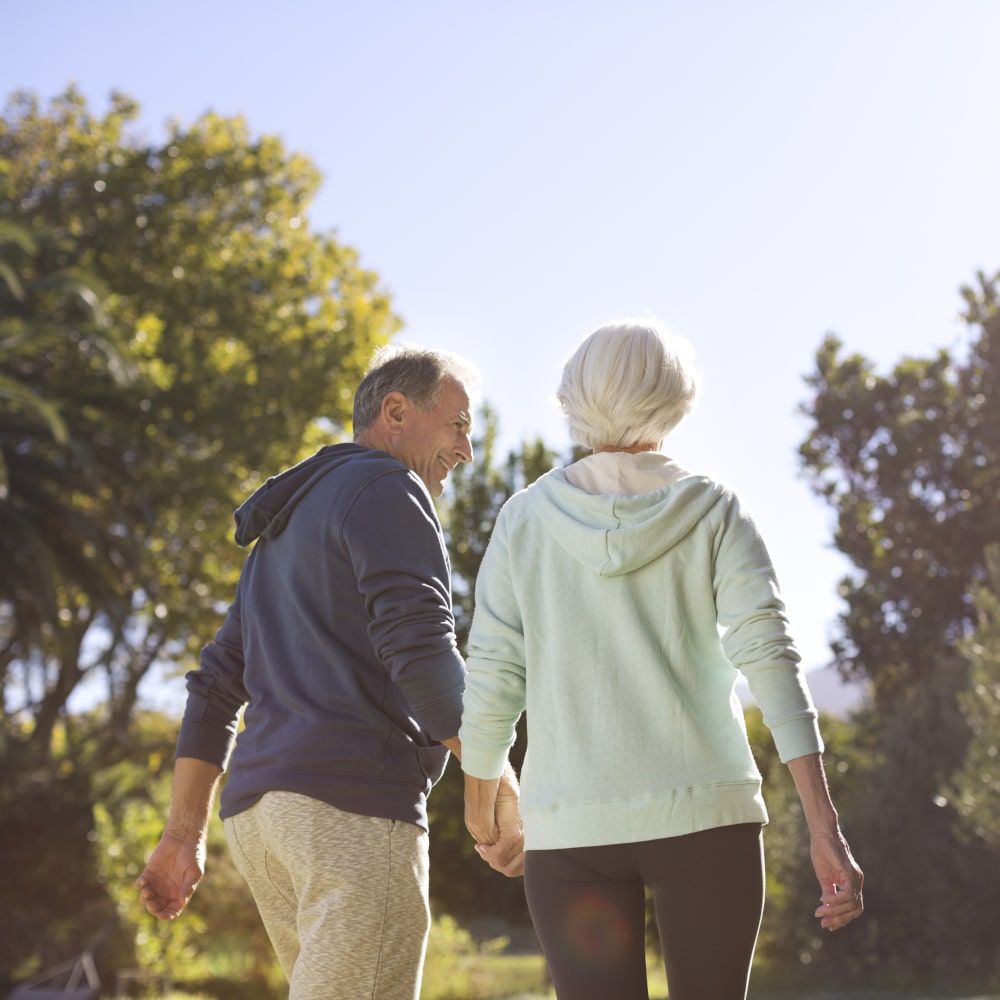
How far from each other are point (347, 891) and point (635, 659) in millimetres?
777

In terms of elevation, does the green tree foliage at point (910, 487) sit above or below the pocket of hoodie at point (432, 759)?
above

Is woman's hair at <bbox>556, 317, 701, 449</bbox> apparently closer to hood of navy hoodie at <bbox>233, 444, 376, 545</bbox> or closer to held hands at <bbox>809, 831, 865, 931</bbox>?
hood of navy hoodie at <bbox>233, 444, 376, 545</bbox>

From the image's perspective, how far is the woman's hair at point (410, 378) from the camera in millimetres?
3092

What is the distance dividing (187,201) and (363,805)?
71.5ft

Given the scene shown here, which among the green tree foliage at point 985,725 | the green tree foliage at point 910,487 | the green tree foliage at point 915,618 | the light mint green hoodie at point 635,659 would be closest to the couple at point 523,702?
the light mint green hoodie at point 635,659

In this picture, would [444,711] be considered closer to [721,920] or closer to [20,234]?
[721,920]

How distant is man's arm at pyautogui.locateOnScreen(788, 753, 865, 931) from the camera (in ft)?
6.89

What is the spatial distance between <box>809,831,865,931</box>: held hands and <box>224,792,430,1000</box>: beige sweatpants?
0.88 meters

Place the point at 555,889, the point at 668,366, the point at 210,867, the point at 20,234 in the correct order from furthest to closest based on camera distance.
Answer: the point at 210,867, the point at 20,234, the point at 668,366, the point at 555,889

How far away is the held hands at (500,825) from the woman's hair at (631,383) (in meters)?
0.75

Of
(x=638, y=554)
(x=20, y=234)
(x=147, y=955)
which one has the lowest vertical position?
(x=147, y=955)

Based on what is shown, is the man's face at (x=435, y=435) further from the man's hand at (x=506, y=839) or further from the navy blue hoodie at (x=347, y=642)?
the man's hand at (x=506, y=839)

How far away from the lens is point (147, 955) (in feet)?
43.4

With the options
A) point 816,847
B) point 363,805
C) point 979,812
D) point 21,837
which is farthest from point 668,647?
point 21,837
